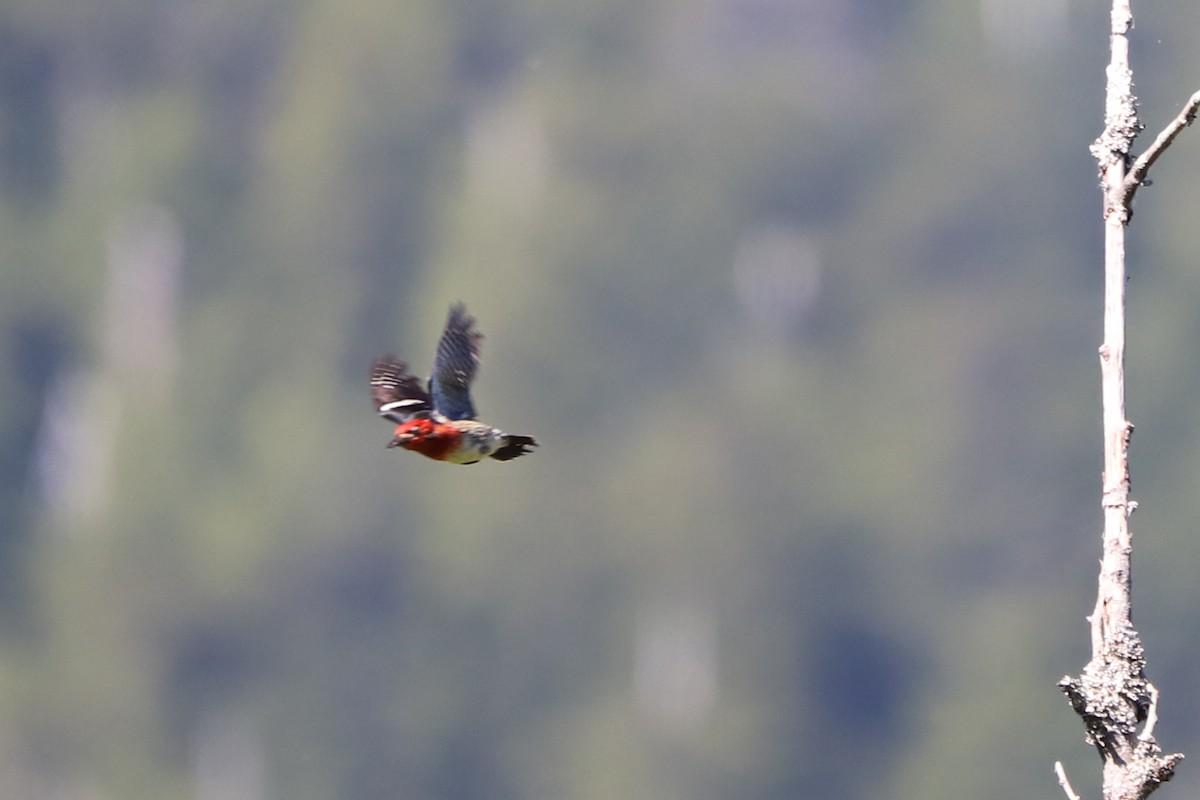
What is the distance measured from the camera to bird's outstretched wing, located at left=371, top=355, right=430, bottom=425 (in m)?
5.27

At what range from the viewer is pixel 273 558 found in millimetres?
39875

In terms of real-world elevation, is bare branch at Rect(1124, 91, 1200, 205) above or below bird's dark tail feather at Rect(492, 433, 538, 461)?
above

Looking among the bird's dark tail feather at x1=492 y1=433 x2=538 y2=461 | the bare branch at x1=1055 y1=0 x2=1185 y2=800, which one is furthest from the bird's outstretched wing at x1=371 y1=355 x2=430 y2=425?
the bare branch at x1=1055 y1=0 x2=1185 y2=800

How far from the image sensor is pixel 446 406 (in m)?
5.36

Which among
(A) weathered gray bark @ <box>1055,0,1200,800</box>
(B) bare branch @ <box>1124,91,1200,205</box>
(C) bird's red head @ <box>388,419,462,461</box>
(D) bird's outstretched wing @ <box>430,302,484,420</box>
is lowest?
(A) weathered gray bark @ <box>1055,0,1200,800</box>

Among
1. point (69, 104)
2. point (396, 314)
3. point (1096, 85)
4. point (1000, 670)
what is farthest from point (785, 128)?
point (69, 104)

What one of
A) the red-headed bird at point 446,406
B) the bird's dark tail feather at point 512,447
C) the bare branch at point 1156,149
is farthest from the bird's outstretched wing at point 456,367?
the bare branch at point 1156,149

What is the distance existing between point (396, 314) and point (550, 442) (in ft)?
17.3

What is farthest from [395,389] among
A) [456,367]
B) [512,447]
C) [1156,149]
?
[1156,149]

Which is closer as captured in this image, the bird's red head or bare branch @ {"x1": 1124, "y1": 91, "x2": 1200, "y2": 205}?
bare branch @ {"x1": 1124, "y1": 91, "x2": 1200, "y2": 205}

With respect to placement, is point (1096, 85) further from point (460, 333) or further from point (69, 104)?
point (460, 333)

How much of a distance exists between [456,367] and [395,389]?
295 mm

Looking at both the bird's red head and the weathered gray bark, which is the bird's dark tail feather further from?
the weathered gray bark

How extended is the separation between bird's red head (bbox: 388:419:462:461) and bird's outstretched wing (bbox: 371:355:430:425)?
276 millimetres
